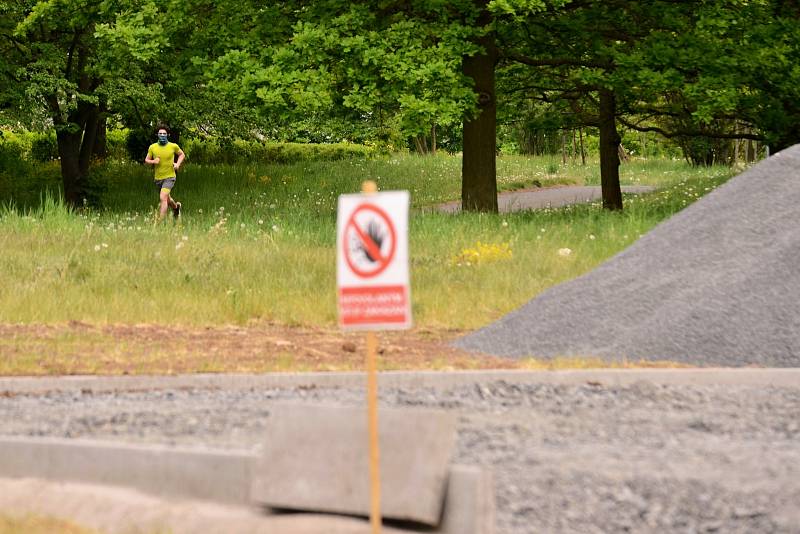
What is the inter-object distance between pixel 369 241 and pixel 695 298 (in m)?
6.31

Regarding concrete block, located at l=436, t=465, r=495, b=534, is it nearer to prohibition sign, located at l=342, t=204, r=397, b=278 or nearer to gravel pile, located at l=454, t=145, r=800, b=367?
prohibition sign, located at l=342, t=204, r=397, b=278

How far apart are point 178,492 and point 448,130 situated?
2159 inches

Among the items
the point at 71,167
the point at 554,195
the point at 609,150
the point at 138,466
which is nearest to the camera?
the point at 138,466

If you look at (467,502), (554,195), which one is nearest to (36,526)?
(467,502)

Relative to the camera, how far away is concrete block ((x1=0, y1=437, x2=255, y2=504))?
623 centimetres

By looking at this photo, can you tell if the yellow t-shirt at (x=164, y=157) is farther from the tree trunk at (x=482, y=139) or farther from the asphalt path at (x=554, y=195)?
the asphalt path at (x=554, y=195)

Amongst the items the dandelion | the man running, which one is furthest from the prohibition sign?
the man running

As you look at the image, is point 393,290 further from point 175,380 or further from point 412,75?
point 412,75

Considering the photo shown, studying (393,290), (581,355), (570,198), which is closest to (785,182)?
(581,355)

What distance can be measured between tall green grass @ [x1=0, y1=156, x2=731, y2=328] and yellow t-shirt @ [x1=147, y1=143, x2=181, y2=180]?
2.71ft

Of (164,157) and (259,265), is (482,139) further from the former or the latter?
(259,265)

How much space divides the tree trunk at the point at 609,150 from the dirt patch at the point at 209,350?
14.1 metres

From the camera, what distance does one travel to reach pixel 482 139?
75.5 feet

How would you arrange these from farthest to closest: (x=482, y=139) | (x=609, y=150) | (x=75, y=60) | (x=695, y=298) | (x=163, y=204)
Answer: (x=75, y=60)
(x=609, y=150)
(x=482, y=139)
(x=163, y=204)
(x=695, y=298)
